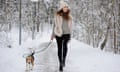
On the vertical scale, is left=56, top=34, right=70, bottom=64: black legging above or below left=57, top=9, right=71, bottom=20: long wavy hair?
below

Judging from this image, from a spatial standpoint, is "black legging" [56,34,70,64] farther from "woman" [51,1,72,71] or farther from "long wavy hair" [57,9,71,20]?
"long wavy hair" [57,9,71,20]

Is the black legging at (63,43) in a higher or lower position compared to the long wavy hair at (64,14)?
lower

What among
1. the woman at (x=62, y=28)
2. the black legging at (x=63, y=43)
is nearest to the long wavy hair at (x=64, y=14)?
the woman at (x=62, y=28)

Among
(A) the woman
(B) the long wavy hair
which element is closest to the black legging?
(A) the woman

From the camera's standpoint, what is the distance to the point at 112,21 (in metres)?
35.4

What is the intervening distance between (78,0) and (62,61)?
185ft

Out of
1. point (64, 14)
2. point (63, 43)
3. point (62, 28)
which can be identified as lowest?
point (63, 43)

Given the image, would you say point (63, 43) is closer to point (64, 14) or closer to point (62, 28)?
point (62, 28)

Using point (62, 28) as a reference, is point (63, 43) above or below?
below

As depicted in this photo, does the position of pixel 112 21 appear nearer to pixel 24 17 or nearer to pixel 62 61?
pixel 62 61

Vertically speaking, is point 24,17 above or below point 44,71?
below

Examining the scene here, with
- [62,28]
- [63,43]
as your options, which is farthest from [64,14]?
[63,43]

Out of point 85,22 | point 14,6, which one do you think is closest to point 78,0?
point 85,22

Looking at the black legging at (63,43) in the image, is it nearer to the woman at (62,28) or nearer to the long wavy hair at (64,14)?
the woman at (62,28)
